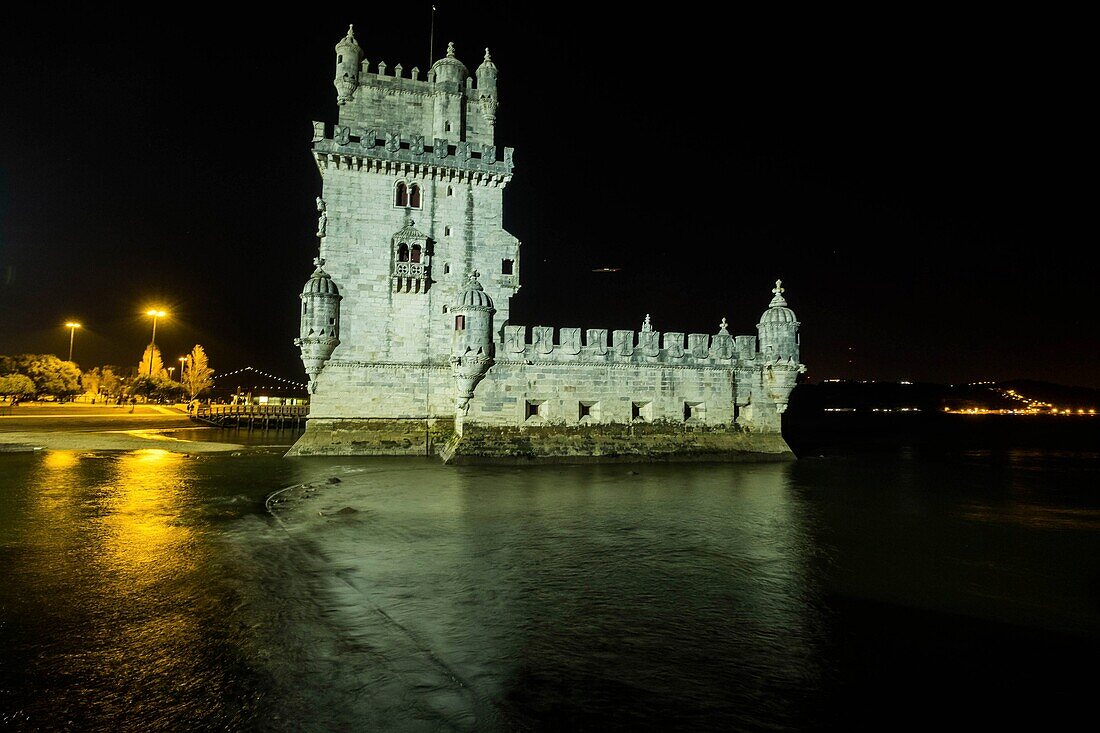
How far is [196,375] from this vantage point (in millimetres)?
75562

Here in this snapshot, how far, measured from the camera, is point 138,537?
35.4 ft

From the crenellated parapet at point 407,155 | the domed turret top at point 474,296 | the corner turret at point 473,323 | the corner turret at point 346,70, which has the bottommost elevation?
the corner turret at point 473,323

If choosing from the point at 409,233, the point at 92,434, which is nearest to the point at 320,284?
the point at 409,233

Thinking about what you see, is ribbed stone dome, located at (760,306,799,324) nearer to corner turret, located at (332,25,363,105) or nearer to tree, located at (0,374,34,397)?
corner turret, located at (332,25,363,105)

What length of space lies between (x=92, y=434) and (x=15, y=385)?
37.2m

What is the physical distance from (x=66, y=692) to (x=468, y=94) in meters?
26.2

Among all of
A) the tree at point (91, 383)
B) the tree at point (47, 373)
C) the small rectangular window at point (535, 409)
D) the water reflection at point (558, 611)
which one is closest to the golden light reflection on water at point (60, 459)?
the water reflection at point (558, 611)

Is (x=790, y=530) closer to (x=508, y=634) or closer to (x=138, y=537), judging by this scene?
(x=508, y=634)

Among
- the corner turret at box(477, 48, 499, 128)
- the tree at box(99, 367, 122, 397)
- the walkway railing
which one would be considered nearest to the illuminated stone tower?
the corner turret at box(477, 48, 499, 128)

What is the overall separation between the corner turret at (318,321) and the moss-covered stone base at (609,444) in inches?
248

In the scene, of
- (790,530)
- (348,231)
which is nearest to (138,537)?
(790,530)

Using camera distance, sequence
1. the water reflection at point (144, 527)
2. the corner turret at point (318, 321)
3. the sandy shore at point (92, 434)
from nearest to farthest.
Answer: the water reflection at point (144, 527) < the corner turret at point (318, 321) < the sandy shore at point (92, 434)

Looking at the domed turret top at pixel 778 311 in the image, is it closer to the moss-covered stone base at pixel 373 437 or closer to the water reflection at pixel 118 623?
the moss-covered stone base at pixel 373 437

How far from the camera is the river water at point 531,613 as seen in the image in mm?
5043
